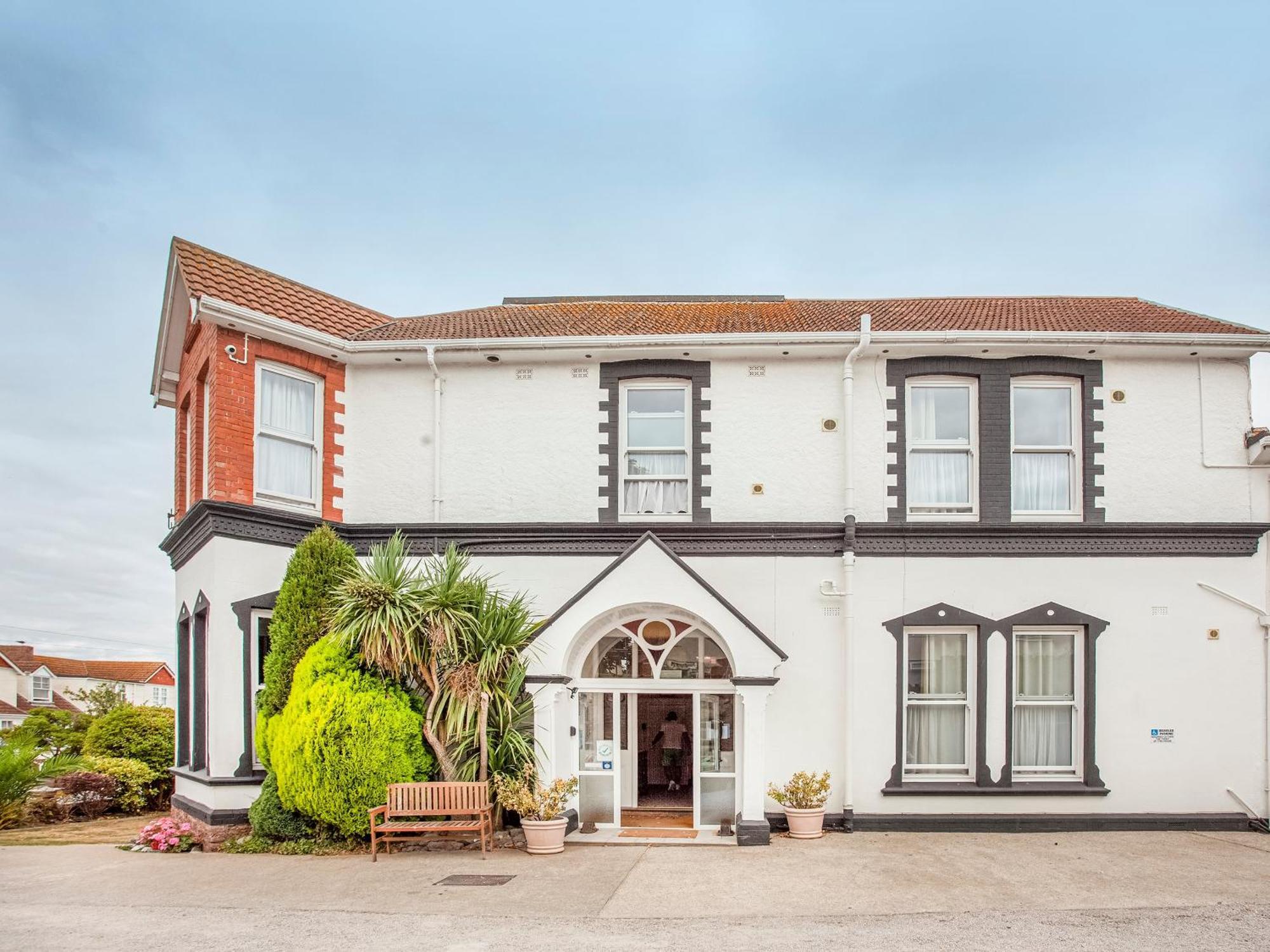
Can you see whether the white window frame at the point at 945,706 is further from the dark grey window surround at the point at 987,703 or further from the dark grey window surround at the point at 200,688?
the dark grey window surround at the point at 200,688

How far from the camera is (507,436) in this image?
1428 centimetres

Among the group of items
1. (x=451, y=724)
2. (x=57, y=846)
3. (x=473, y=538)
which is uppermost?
(x=473, y=538)

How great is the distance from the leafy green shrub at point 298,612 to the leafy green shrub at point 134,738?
22.7 feet

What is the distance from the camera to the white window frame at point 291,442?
1320cm

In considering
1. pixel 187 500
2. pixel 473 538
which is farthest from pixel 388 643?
pixel 187 500

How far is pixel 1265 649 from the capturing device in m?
13.3

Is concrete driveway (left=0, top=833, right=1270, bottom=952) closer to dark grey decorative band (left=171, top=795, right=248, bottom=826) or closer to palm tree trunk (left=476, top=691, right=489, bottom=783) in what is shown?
dark grey decorative band (left=171, top=795, right=248, bottom=826)

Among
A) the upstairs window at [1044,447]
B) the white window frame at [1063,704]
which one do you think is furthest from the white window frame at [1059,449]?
the white window frame at [1063,704]

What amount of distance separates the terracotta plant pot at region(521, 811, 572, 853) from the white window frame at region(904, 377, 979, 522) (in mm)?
6292

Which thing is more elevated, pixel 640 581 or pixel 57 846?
pixel 640 581

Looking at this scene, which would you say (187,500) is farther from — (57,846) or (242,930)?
(242,930)

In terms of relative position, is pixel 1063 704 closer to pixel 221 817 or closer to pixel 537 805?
pixel 537 805

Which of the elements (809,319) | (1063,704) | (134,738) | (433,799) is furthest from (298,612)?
(1063,704)

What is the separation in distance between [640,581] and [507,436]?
3.11 meters
